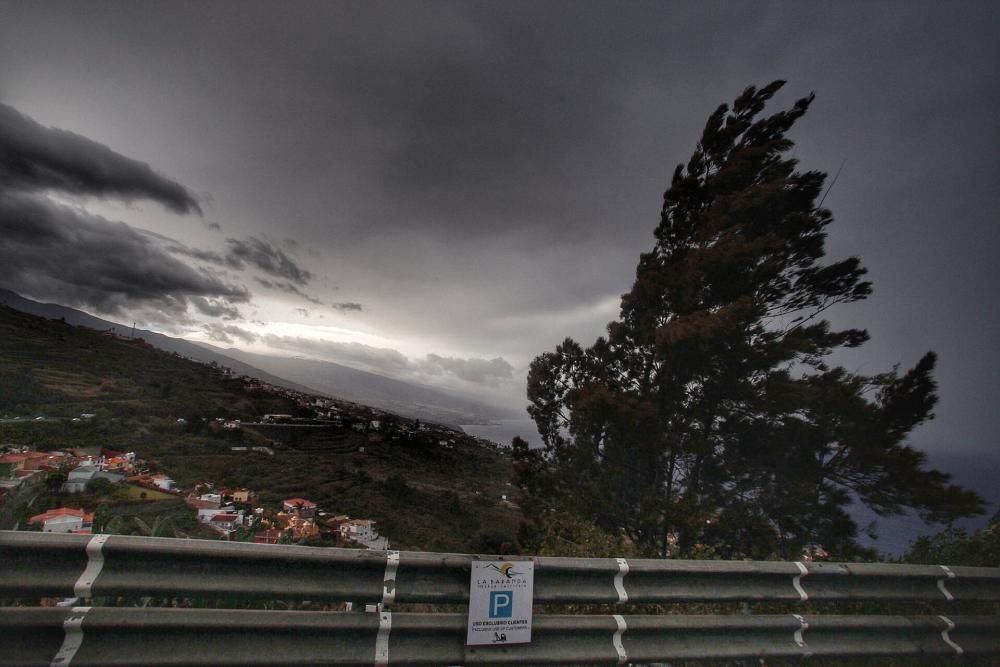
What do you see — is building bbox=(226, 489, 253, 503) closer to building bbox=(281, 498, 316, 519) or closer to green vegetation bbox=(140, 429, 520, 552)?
green vegetation bbox=(140, 429, 520, 552)

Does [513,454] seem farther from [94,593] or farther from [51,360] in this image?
[51,360]

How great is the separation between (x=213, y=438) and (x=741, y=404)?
13888mm

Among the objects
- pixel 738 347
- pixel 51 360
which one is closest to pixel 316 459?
pixel 51 360

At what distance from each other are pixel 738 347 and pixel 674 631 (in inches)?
256

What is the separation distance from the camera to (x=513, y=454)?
441 inches

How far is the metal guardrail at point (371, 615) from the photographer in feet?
6.09

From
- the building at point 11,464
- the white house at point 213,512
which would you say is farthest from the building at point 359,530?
the building at point 11,464

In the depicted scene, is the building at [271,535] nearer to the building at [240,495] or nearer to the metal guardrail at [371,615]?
the building at [240,495]

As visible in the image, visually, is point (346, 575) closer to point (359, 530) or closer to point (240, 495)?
point (359, 530)

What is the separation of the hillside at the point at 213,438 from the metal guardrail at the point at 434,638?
793 cm

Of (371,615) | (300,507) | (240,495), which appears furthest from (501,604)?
(240,495)

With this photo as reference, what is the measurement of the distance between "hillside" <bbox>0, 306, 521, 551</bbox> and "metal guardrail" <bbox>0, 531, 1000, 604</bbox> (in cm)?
796

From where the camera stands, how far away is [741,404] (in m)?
8.34

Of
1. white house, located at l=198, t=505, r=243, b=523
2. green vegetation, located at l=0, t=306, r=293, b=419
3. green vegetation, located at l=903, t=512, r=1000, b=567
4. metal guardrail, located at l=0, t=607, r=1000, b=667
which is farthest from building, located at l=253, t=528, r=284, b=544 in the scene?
green vegetation, located at l=903, t=512, r=1000, b=567
